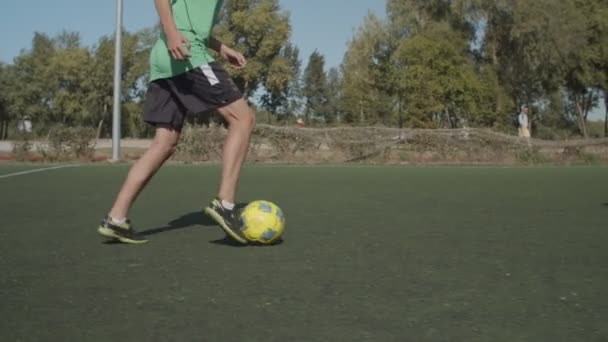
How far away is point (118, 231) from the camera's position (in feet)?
14.4

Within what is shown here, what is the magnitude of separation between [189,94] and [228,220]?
895mm

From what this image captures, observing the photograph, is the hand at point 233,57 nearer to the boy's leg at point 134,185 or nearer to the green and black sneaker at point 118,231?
the boy's leg at point 134,185

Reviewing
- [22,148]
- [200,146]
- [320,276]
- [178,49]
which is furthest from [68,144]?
[320,276]

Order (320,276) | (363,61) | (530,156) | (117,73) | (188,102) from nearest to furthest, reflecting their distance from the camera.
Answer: (320,276) → (188,102) → (530,156) → (117,73) → (363,61)

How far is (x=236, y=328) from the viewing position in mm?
2365

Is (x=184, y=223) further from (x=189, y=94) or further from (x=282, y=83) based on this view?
(x=282, y=83)

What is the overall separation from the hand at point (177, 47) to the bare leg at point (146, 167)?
0.59 m

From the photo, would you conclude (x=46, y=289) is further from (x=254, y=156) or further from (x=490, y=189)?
(x=254, y=156)

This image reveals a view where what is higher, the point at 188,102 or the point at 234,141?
the point at 188,102

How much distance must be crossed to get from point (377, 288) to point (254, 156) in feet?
51.1

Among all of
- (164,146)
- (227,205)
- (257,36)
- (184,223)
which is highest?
(257,36)

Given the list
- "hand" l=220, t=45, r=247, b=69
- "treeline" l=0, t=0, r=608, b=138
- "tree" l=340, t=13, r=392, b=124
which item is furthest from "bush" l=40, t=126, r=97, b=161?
"tree" l=340, t=13, r=392, b=124

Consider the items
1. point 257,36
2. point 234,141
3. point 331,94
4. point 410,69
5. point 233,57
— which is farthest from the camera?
point 331,94

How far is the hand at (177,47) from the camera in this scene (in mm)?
4328
